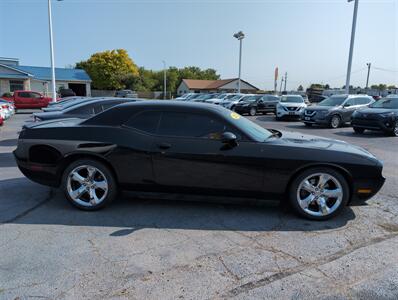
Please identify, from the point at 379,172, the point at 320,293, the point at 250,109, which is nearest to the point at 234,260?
the point at 320,293

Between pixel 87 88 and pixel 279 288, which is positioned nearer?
pixel 279 288

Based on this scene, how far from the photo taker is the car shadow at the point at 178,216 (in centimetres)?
380

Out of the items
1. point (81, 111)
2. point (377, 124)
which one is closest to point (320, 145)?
point (81, 111)

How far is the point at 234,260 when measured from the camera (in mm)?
3043

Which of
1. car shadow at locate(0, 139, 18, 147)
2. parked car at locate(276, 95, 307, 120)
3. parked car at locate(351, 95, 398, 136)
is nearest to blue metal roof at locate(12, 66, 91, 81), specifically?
parked car at locate(276, 95, 307, 120)

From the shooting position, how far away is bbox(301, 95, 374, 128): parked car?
14789 millimetres

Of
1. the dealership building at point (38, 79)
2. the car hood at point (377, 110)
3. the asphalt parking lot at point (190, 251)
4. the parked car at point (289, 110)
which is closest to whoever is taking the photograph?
the asphalt parking lot at point (190, 251)

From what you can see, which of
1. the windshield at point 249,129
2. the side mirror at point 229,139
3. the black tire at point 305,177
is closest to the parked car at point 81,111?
the windshield at point 249,129

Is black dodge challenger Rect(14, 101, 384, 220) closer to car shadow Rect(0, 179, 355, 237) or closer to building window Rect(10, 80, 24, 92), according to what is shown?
car shadow Rect(0, 179, 355, 237)

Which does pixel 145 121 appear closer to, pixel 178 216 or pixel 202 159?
pixel 202 159

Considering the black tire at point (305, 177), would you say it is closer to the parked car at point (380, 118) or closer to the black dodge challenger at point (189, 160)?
the black dodge challenger at point (189, 160)

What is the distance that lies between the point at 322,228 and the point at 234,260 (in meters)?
1.42

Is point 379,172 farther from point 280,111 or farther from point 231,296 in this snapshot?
point 280,111

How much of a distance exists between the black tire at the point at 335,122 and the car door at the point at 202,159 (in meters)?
12.4
